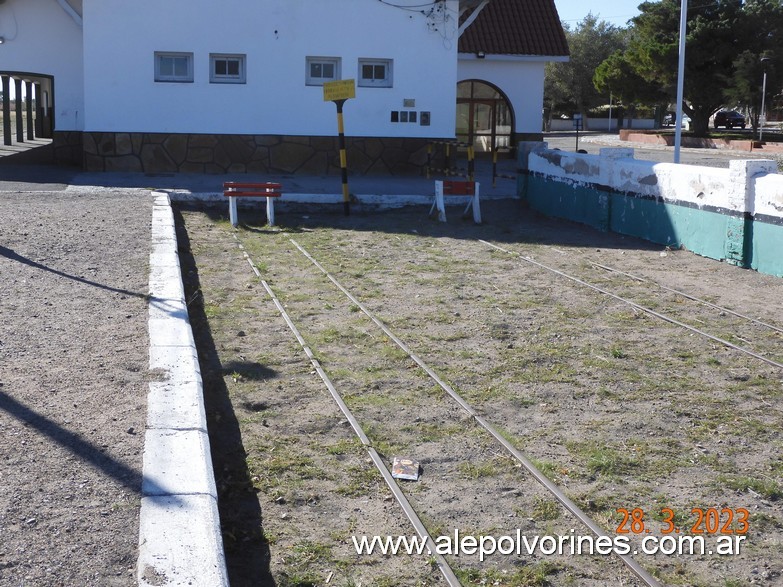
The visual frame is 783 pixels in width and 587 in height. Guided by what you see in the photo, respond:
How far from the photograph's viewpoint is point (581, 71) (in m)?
71.1

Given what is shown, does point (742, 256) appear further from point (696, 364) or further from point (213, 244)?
point (213, 244)

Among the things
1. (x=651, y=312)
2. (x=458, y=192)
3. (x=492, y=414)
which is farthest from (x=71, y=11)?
(x=492, y=414)

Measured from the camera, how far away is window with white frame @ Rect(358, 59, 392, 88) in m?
25.9

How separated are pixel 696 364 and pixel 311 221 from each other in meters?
10.9

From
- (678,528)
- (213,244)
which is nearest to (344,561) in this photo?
(678,528)

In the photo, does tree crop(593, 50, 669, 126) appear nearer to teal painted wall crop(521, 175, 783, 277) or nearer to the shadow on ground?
the shadow on ground

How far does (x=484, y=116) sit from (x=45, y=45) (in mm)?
15073

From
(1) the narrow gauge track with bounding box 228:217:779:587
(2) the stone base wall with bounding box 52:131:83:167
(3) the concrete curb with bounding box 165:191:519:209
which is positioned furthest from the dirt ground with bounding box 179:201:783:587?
(2) the stone base wall with bounding box 52:131:83:167

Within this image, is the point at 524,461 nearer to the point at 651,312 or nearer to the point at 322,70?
the point at 651,312

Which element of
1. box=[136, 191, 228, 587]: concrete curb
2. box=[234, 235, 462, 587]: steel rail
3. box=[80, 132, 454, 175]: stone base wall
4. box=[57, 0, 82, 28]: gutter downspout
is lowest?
box=[234, 235, 462, 587]: steel rail

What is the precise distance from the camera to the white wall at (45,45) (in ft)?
83.3

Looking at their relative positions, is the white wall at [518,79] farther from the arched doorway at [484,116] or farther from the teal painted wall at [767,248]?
the teal painted wall at [767,248]

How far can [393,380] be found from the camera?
8.05m

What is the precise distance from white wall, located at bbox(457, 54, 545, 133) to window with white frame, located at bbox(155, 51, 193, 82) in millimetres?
11374
